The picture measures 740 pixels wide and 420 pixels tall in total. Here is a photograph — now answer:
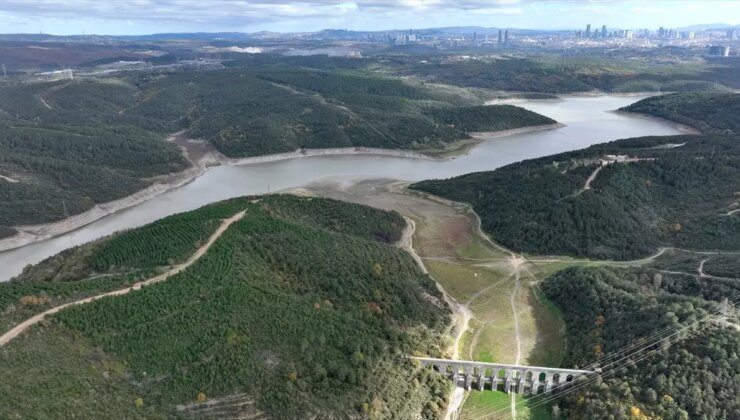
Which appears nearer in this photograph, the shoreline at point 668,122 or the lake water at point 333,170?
the lake water at point 333,170

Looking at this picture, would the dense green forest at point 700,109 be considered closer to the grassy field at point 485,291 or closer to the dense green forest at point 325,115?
the dense green forest at point 325,115

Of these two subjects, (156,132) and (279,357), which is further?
(156,132)

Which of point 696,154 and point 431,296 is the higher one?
point 696,154

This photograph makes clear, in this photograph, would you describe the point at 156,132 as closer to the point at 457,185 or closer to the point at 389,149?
the point at 389,149

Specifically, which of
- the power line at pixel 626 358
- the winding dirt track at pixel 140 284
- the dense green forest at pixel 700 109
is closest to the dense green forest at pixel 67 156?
the winding dirt track at pixel 140 284

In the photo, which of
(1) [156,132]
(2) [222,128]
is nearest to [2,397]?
(2) [222,128]

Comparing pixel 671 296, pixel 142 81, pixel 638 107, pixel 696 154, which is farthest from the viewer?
pixel 142 81

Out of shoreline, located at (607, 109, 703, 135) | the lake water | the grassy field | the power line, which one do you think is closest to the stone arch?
the grassy field

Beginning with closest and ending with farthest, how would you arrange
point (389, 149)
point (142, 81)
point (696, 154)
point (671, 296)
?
1. point (671, 296)
2. point (696, 154)
3. point (389, 149)
4. point (142, 81)
